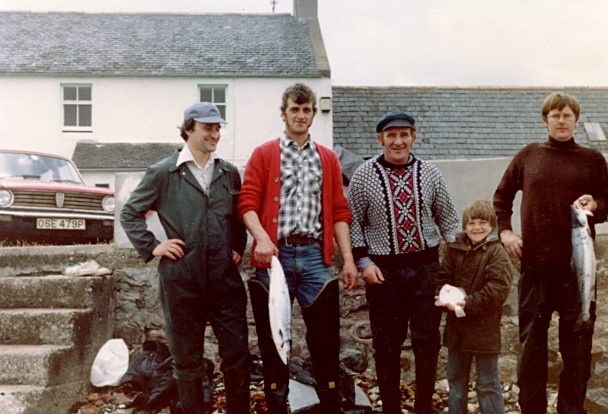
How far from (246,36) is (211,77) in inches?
116

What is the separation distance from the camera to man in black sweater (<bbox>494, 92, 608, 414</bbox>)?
3926 millimetres

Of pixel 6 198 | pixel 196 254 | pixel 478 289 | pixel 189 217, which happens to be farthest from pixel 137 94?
pixel 478 289

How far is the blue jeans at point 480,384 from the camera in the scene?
13.8 feet

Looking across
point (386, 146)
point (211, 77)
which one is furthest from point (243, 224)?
point (211, 77)

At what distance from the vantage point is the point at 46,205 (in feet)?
29.9

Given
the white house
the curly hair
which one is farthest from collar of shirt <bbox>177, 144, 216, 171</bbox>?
the white house

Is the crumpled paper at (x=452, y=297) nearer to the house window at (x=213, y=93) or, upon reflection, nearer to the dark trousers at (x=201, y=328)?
the dark trousers at (x=201, y=328)

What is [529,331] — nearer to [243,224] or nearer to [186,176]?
[243,224]

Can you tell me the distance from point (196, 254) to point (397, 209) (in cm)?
131

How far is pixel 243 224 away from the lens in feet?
14.0

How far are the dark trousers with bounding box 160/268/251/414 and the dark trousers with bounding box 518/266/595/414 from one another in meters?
1.77

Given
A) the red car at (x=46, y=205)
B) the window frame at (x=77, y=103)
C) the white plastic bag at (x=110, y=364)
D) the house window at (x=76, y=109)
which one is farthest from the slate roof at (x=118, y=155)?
the white plastic bag at (x=110, y=364)

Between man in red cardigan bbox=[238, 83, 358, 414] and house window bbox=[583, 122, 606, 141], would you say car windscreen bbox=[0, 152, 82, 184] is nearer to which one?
man in red cardigan bbox=[238, 83, 358, 414]

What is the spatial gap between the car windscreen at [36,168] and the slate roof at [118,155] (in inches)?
341
